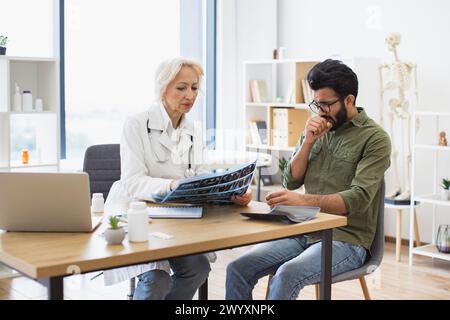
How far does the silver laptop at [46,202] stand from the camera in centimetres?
205

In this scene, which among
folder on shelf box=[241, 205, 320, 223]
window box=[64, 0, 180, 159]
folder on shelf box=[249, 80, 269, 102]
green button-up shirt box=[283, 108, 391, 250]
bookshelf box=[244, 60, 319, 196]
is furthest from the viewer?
folder on shelf box=[249, 80, 269, 102]

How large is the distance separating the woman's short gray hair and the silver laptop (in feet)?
2.96

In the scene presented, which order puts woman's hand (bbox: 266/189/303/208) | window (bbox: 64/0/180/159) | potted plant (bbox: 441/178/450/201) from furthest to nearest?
window (bbox: 64/0/180/159)
potted plant (bbox: 441/178/450/201)
woman's hand (bbox: 266/189/303/208)

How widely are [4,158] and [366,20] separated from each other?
2.92 metres

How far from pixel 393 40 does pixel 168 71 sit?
2.52 metres

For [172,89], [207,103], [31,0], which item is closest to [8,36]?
[31,0]

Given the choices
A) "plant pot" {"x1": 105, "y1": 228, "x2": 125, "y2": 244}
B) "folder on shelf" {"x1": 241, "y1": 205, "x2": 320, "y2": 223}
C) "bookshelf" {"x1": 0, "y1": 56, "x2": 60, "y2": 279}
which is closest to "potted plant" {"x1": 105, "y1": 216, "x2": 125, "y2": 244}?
"plant pot" {"x1": 105, "y1": 228, "x2": 125, "y2": 244}

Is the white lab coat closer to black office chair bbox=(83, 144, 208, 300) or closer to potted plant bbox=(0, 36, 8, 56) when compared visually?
black office chair bbox=(83, 144, 208, 300)

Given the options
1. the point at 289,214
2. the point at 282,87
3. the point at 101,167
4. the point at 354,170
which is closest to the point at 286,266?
the point at 289,214

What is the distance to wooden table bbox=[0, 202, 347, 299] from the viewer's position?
5.72 feet

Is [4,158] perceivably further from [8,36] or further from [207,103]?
[207,103]

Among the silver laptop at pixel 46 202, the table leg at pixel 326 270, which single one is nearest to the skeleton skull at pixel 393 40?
the table leg at pixel 326 270

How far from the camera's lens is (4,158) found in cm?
444

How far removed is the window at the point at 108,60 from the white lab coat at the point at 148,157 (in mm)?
2493
